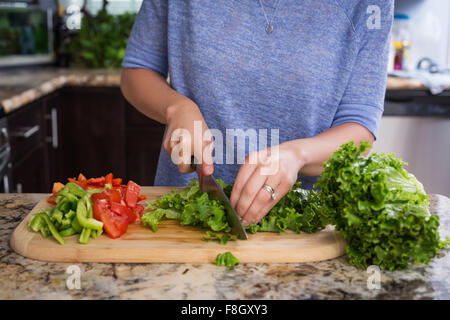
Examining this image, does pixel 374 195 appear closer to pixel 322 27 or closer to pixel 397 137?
pixel 322 27

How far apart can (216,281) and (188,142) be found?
0.39 meters

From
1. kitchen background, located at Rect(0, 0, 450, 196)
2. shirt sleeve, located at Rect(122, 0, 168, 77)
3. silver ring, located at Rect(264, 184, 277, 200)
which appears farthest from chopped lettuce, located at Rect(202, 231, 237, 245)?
kitchen background, located at Rect(0, 0, 450, 196)

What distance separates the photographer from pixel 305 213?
4.01 ft

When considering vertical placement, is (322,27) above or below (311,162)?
above

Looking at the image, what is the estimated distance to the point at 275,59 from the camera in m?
1.50

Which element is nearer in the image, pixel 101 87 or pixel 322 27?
pixel 322 27

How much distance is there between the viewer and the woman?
142 cm

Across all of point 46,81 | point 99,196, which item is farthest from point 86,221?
point 46,81

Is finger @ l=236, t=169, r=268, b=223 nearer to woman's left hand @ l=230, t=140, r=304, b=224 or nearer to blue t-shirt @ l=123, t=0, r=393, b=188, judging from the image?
woman's left hand @ l=230, t=140, r=304, b=224

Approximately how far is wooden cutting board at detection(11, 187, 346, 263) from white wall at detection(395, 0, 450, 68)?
10.7 feet

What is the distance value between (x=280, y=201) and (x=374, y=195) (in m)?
0.32

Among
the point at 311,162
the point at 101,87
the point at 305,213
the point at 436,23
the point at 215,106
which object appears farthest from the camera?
the point at 436,23
